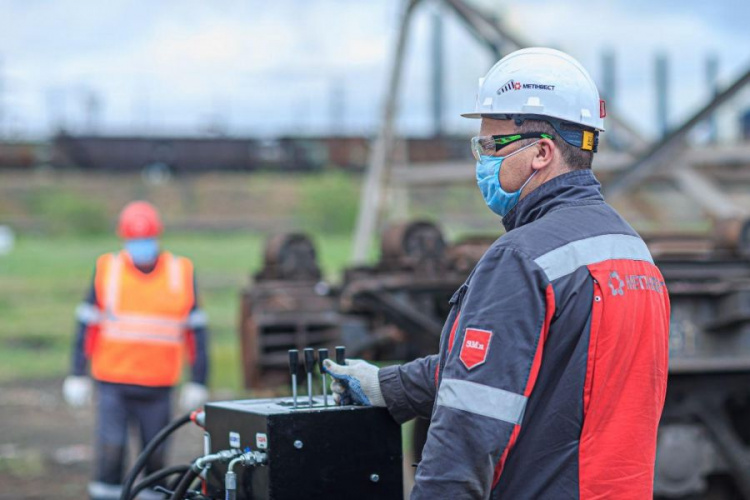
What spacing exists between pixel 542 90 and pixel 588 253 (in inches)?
16.0

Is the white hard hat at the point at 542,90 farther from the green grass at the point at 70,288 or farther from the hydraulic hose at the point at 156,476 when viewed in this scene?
the green grass at the point at 70,288

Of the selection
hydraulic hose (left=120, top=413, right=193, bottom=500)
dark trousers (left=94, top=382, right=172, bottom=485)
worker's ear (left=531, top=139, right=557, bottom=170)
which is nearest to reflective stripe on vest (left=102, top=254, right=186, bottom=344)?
dark trousers (left=94, top=382, right=172, bottom=485)

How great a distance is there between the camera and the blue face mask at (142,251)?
759 centimetres

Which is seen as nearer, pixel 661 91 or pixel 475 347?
pixel 475 347

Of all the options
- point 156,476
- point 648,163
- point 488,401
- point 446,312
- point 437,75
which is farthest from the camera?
point 437,75

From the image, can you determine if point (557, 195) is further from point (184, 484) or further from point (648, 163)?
point (648, 163)

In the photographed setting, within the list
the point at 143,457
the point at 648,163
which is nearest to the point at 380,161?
the point at 648,163

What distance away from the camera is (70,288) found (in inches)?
843

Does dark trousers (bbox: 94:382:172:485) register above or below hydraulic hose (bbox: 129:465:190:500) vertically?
below

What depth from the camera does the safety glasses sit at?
2.86 metres

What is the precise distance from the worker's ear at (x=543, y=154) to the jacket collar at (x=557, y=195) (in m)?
0.04

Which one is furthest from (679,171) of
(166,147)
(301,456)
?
(166,147)

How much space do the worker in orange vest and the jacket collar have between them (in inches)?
184

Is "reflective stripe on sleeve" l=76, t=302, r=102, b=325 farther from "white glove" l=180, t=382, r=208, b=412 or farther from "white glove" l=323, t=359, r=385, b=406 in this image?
"white glove" l=323, t=359, r=385, b=406
